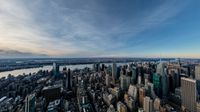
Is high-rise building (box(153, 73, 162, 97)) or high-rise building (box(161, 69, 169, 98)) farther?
high-rise building (box(153, 73, 162, 97))

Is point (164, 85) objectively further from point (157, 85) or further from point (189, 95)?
point (189, 95)

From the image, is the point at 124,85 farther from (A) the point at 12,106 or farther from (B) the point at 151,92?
(A) the point at 12,106

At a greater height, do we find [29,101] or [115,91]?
[29,101]

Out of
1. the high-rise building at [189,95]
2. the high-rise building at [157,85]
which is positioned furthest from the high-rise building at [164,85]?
the high-rise building at [189,95]

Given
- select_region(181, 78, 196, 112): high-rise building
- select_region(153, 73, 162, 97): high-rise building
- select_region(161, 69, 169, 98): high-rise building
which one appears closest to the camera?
select_region(181, 78, 196, 112): high-rise building

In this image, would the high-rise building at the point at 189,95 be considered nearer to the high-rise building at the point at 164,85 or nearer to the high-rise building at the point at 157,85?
the high-rise building at the point at 164,85

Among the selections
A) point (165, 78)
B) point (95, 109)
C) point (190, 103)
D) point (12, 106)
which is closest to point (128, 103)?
point (95, 109)

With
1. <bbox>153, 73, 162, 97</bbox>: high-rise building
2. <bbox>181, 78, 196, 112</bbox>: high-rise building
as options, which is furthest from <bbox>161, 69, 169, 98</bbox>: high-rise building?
<bbox>181, 78, 196, 112</bbox>: high-rise building

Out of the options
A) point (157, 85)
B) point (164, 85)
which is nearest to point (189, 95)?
point (164, 85)

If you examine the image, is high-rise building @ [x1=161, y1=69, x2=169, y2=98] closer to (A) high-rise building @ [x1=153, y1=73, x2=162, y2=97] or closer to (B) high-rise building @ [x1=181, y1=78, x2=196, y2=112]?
(A) high-rise building @ [x1=153, y1=73, x2=162, y2=97]
